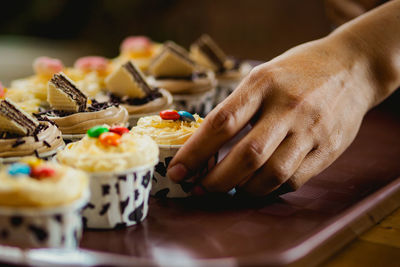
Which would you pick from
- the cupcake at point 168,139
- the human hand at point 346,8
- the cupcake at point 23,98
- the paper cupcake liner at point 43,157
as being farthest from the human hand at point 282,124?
the human hand at point 346,8

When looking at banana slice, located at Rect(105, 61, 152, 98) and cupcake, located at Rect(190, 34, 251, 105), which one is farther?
cupcake, located at Rect(190, 34, 251, 105)

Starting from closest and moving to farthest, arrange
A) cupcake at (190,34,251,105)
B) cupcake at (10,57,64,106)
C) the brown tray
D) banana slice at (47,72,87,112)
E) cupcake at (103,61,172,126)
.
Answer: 1. the brown tray
2. banana slice at (47,72,87,112)
3. cupcake at (103,61,172,126)
4. cupcake at (10,57,64,106)
5. cupcake at (190,34,251,105)

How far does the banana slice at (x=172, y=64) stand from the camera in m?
3.86

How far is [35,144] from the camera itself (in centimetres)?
230

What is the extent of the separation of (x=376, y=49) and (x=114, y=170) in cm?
132

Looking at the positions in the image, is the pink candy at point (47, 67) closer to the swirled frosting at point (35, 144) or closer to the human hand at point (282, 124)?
the swirled frosting at point (35, 144)

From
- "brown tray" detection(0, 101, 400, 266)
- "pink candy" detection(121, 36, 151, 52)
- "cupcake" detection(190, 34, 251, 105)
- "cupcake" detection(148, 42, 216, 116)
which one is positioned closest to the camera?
"brown tray" detection(0, 101, 400, 266)

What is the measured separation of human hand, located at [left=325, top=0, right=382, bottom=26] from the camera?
392 cm

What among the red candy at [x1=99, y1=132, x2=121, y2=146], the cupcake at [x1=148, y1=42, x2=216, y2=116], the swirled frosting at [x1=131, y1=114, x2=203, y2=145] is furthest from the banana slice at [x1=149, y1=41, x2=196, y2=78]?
the red candy at [x1=99, y1=132, x2=121, y2=146]

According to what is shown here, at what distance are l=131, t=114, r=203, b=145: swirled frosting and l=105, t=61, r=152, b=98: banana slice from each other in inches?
22.5

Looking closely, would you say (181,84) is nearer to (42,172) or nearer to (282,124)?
(282,124)

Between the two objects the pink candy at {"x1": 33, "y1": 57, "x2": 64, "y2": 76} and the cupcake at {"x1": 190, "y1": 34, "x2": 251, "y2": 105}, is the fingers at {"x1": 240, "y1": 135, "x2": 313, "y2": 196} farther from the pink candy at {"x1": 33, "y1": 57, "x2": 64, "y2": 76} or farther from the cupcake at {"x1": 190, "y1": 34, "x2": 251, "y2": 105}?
the cupcake at {"x1": 190, "y1": 34, "x2": 251, "y2": 105}

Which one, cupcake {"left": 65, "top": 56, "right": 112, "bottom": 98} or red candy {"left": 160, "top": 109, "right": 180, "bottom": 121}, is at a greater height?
red candy {"left": 160, "top": 109, "right": 180, "bottom": 121}

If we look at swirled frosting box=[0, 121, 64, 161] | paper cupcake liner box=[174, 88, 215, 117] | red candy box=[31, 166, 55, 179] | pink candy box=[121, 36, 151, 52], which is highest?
red candy box=[31, 166, 55, 179]
